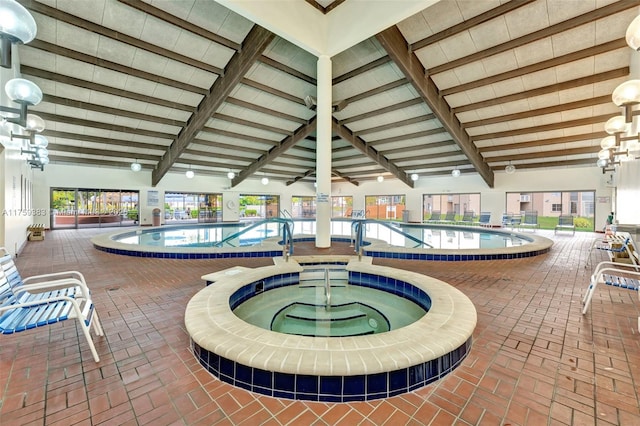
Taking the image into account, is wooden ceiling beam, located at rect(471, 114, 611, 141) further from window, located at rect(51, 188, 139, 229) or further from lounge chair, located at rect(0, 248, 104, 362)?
window, located at rect(51, 188, 139, 229)

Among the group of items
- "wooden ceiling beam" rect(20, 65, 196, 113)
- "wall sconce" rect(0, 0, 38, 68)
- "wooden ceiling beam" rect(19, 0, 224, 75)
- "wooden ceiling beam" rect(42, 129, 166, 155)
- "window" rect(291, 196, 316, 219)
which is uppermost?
"wooden ceiling beam" rect(19, 0, 224, 75)

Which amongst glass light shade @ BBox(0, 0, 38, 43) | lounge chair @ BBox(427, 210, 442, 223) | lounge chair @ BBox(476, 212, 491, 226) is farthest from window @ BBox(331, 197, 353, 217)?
glass light shade @ BBox(0, 0, 38, 43)

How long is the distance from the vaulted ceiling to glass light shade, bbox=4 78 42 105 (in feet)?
11.8

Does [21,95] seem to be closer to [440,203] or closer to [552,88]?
[552,88]

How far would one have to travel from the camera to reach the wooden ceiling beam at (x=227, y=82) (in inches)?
243

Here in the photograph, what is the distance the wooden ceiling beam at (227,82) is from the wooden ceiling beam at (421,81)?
274cm

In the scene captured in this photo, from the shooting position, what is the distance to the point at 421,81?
737 cm

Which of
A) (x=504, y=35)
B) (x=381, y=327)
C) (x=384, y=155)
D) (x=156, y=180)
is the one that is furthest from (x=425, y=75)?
(x=156, y=180)

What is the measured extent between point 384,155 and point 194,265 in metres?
10.9

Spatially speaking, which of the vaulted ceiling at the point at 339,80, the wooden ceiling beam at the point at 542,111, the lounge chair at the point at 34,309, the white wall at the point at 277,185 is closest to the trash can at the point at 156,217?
the white wall at the point at 277,185

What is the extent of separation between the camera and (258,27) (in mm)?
6141

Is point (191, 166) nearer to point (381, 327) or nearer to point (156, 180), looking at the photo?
point (156, 180)

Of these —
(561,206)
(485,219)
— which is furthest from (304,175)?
(561,206)

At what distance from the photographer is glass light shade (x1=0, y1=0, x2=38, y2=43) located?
1.93 metres
